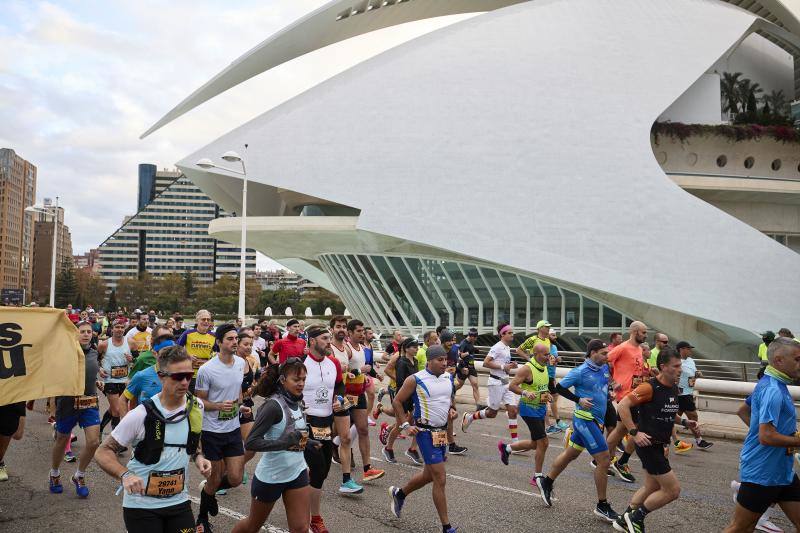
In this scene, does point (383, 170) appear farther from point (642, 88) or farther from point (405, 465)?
point (405, 465)

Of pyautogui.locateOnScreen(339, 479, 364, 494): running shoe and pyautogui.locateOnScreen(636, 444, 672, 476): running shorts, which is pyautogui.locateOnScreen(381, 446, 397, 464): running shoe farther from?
pyautogui.locateOnScreen(636, 444, 672, 476): running shorts

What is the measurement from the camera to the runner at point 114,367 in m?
8.22

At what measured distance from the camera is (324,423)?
221 inches

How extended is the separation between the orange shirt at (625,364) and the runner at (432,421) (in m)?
3.17

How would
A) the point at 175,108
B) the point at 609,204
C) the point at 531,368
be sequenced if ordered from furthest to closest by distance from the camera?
the point at 175,108, the point at 609,204, the point at 531,368

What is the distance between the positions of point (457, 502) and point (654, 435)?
6.47 feet

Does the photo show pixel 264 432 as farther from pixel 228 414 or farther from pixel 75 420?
pixel 75 420

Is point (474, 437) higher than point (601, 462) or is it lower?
lower

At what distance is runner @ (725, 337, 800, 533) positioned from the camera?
13.1 ft

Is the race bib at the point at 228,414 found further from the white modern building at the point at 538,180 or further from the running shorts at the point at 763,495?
the white modern building at the point at 538,180

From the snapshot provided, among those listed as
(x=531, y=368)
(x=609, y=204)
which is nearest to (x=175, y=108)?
(x=609, y=204)

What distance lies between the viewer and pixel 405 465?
7832 mm

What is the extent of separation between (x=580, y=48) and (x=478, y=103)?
4623 millimetres

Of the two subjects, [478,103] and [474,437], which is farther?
[478,103]
